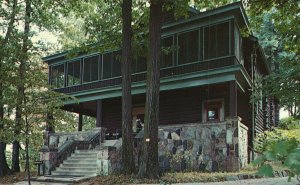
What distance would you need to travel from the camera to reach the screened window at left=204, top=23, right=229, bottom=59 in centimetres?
1827

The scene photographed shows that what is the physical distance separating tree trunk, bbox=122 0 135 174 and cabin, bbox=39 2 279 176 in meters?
2.14

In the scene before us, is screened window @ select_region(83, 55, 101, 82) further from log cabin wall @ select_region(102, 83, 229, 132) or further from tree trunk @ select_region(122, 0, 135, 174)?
tree trunk @ select_region(122, 0, 135, 174)

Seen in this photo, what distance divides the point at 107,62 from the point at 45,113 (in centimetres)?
992

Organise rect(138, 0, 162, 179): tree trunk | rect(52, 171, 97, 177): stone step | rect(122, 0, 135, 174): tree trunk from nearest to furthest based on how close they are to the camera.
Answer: rect(138, 0, 162, 179): tree trunk, rect(122, 0, 135, 174): tree trunk, rect(52, 171, 97, 177): stone step

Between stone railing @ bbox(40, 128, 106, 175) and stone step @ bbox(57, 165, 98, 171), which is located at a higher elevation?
stone railing @ bbox(40, 128, 106, 175)

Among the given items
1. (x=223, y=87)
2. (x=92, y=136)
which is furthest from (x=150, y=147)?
(x=223, y=87)

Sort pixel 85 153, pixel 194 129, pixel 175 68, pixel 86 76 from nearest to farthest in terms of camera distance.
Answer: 1. pixel 194 129
2. pixel 85 153
3. pixel 175 68
4. pixel 86 76

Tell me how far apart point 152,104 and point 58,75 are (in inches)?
582

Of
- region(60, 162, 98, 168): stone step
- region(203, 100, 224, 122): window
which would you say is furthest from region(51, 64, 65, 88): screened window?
region(203, 100, 224, 122): window

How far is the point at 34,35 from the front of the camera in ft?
55.8

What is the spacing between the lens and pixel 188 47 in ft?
64.2

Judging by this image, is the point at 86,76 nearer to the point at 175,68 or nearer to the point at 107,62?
the point at 107,62

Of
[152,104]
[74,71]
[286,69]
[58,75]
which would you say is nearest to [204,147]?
[152,104]

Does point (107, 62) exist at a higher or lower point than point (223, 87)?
higher
